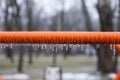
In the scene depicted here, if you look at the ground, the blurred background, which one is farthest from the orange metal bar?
the ground

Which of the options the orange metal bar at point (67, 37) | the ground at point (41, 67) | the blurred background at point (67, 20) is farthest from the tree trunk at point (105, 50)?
the orange metal bar at point (67, 37)

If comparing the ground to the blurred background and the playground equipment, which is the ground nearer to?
the blurred background

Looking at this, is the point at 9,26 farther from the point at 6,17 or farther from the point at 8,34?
the point at 8,34

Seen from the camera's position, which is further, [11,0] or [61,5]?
[61,5]

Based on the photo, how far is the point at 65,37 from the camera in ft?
5.54

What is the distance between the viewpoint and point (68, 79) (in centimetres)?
1213

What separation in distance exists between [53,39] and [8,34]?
0.22 meters

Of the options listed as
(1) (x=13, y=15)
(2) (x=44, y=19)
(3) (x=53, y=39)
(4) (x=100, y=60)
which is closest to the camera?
(3) (x=53, y=39)

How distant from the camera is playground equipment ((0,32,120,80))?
1684 millimetres

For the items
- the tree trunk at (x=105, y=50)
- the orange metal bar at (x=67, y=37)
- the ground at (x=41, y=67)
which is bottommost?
the ground at (x=41, y=67)

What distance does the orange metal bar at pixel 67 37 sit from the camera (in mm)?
1684

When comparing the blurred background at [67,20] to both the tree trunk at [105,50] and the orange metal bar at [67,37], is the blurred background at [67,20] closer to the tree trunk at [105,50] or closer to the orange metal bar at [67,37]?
the tree trunk at [105,50]

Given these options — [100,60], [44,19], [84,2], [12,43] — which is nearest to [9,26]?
[84,2]

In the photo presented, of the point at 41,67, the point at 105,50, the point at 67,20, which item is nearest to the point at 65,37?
the point at 105,50
